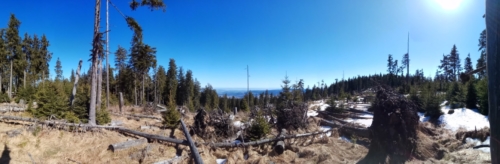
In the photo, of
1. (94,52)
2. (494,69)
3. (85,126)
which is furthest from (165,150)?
(494,69)

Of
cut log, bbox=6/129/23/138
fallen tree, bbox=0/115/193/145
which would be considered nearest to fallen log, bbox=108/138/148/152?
fallen tree, bbox=0/115/193/145

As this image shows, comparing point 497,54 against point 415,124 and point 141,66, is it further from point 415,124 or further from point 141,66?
point 141,66

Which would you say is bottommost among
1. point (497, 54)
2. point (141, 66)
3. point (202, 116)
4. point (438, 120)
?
point (438, 120)

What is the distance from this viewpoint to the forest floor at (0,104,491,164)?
630 centimetres

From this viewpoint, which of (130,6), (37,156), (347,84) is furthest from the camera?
(347,84)

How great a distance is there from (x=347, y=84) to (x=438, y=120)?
6144cm

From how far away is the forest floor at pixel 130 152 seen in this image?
6301mm

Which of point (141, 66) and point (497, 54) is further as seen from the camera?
point (141, 66)

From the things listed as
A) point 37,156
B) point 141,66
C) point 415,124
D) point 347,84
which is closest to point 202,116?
point 37,156

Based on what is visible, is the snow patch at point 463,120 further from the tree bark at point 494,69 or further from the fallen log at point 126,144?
the fallen log at point 126,144

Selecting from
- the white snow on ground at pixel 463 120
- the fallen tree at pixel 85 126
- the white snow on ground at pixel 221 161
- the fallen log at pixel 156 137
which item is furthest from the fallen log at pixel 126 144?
the white snow on ground at pixel 463 120

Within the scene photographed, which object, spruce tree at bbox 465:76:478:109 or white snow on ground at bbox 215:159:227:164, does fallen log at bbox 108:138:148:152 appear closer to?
white snow on ground at bbox 215:159:227:164

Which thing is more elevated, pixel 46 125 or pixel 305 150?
pixel 46 125

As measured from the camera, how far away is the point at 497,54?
174 cm
